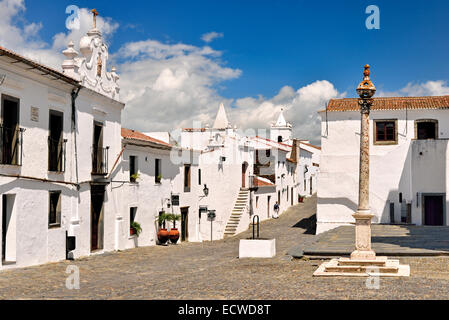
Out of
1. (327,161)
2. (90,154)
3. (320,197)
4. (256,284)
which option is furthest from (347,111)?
(256,284)

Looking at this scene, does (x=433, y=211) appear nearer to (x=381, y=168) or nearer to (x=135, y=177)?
(x=381, y=168)

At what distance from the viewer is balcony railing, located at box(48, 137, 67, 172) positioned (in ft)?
52.5

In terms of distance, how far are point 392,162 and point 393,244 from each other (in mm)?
12202

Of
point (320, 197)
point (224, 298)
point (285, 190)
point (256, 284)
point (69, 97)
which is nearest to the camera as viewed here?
point (224, 298)

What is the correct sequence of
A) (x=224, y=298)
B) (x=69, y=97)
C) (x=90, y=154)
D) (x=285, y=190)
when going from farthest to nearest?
(x=285, y=190) → (x=90, y=154) → (x=69, y=97) → (x=224, y=298)

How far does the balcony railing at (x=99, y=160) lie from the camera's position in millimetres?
18812

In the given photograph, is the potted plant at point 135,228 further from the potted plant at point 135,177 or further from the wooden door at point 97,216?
the wooden door at point 97,216

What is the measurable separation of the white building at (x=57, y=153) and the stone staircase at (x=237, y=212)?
554 inches

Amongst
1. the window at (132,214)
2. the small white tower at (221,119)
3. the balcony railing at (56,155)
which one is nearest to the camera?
the balcony railing at (56,155)

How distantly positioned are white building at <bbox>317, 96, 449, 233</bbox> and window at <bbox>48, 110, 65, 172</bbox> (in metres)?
17.0

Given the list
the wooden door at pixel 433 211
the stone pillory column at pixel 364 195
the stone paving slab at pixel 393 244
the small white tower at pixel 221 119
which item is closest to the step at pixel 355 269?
the stone pillory column at pixel 364 195
